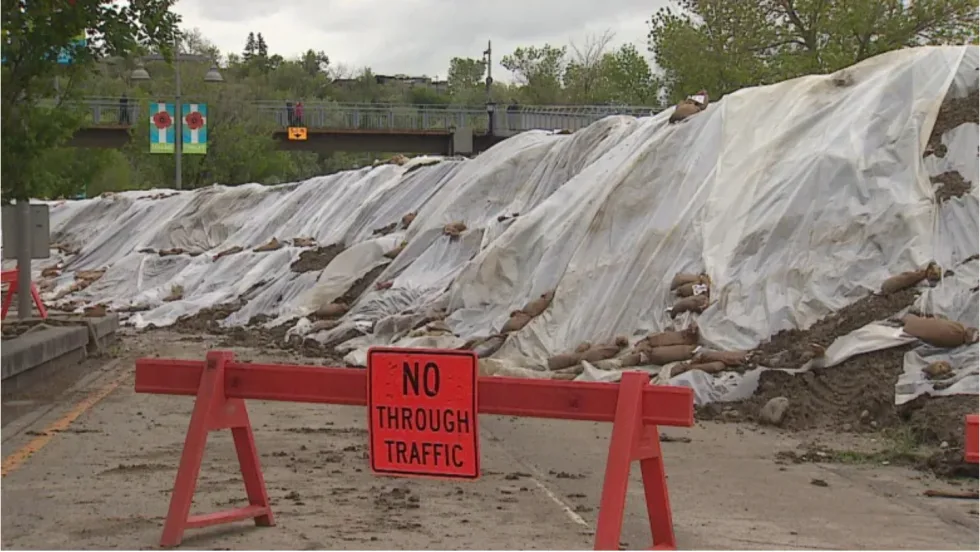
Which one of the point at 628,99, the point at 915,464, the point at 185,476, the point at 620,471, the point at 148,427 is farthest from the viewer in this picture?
the point at 628,99

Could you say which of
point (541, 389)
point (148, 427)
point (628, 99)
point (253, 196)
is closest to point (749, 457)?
point (541, 389)

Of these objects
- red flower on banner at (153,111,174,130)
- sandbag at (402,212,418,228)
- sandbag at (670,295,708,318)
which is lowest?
sandbag at (670,295,708,318)

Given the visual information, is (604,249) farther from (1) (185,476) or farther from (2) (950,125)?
(1) (185,476)

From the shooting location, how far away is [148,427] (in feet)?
36.0

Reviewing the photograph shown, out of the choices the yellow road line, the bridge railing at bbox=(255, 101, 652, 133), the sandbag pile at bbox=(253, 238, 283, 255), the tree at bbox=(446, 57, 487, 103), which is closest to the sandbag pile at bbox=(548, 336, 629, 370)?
the yellow road line

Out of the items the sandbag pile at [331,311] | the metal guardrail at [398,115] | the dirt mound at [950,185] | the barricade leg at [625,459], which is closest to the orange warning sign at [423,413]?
the barricade leg at [625,459]

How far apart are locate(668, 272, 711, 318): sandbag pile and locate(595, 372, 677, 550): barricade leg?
775cm

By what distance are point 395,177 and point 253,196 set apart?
9048mm

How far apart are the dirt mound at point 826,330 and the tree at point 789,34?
98.5 ft

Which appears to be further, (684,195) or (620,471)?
(684,195)

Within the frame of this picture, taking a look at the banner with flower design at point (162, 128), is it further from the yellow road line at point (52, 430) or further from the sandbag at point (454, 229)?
the yellow road line at point (52, 430)

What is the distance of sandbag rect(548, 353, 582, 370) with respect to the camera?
45.5 feet

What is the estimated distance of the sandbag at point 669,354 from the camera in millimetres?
12820

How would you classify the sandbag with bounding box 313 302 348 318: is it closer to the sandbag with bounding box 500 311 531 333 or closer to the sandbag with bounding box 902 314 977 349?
the sandbag with bounding box 500 311 531 333
